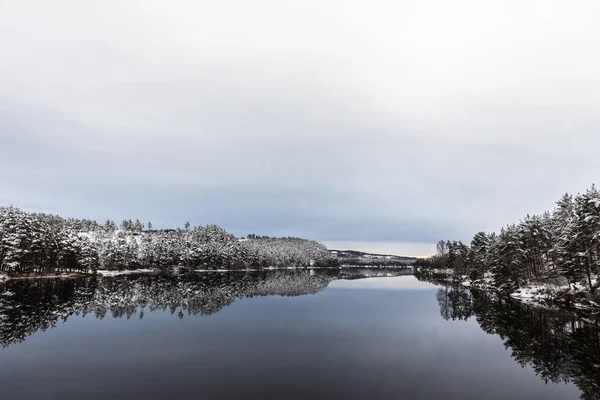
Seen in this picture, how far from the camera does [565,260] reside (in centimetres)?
6191

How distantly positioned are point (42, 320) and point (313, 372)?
3266 cm

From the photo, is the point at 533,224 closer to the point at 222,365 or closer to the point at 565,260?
the point at 565,260

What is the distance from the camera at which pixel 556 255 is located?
6950cm

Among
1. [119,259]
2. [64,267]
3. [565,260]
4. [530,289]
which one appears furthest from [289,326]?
[119,259]

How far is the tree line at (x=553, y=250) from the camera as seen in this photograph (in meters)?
55.6

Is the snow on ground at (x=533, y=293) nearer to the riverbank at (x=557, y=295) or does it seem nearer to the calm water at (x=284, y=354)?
the riverbank at (x=557, y=295)

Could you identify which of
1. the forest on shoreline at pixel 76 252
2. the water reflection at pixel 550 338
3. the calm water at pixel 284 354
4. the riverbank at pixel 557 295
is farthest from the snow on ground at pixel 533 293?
the forest on shoreline at pixel 76 252

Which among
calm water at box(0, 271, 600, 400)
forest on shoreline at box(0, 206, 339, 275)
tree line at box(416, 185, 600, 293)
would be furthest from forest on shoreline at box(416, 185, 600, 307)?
forest on shoreline at box(0, 206, 339, 275)

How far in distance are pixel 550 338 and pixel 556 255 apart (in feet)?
138

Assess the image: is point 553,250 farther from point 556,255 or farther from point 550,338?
point 550,338

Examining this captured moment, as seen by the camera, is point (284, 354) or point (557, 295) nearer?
point (284, 354)

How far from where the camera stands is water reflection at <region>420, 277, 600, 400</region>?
2480 cm

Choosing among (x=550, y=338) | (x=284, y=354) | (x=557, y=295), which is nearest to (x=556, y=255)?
(x=557, y=295)

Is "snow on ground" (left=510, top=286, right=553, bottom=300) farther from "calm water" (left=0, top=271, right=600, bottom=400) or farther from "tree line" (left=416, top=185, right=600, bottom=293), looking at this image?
"calm water" (left=0, top=271, right=600, bottom=400)
